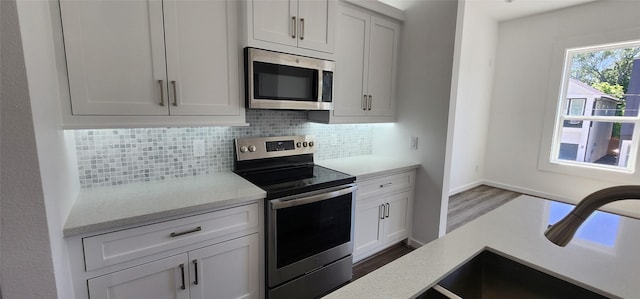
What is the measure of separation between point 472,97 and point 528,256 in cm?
406

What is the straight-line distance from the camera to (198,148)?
6.46ft

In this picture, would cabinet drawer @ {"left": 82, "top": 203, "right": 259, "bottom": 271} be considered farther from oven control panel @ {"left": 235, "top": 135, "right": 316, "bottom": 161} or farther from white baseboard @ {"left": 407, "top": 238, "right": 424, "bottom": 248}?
white baseboard @ {"left": 407, "top": 238, "right": 424, "bottom": 248}

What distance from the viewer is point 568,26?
156 inches

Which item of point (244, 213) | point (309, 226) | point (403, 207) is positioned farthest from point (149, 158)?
point (403, 207)

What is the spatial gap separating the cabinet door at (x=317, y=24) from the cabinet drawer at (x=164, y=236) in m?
1.22

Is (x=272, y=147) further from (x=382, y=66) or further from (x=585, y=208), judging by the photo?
(x=585, y=208)

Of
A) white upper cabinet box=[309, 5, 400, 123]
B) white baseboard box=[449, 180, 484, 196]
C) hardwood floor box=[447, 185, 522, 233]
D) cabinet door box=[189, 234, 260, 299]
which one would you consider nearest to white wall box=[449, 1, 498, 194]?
white baseboard box=[449, 180, 484, 196]

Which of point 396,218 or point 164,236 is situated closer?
point 164,236

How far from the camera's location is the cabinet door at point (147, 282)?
1.28 m

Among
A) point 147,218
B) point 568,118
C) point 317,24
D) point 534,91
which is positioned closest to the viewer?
Result: point 147,218

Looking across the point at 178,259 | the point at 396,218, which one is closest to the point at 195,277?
the point at 178,259

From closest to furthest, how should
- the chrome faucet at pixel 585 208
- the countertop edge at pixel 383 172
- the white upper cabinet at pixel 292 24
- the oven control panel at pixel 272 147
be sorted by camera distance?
the chrome faucet at pixel 585 208
the white upper cabinet at pixel 292 24
the oven control panel at pixel 272 147
the countertop edge at pixel 383 172

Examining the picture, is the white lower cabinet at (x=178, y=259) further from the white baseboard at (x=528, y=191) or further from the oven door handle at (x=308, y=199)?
the white baseboard at (x=528, y=191)

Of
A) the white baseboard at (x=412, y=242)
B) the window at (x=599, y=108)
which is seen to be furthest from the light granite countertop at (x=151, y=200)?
the window at (x=599, y=108)
